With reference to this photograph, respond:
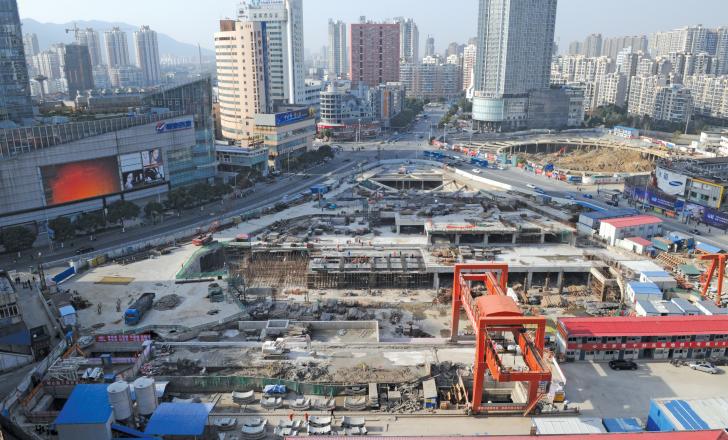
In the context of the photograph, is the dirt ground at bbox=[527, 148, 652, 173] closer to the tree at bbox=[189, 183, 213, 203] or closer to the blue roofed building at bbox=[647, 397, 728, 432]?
the tree at bbox=[189, 183, 213, 203]

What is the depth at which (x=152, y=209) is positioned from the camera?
50562 millimetres

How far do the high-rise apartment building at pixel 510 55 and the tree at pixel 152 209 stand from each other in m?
78.1

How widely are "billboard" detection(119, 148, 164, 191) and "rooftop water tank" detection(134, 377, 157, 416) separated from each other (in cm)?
3532

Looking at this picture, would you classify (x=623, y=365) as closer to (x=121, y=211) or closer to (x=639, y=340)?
(x=639, y=340)

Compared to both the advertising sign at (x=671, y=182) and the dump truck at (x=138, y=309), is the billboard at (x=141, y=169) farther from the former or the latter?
the advertising sign at (x=671, y=182)

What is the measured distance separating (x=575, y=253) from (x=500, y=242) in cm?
Result: 626

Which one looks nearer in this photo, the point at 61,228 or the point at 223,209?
the point at 61,228

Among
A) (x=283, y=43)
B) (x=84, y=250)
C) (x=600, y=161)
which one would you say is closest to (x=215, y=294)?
(x=84, y=250)

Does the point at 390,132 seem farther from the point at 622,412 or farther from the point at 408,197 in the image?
the point at 622,412

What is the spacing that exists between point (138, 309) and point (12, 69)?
41.7m

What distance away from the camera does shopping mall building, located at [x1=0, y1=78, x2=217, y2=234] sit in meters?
43.9

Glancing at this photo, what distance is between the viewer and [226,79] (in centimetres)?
8962

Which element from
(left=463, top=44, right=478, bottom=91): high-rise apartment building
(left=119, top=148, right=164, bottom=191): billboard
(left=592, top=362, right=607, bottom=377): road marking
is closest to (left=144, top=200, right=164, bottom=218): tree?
(left=119, top=148, right=164, bottom=191): billboard

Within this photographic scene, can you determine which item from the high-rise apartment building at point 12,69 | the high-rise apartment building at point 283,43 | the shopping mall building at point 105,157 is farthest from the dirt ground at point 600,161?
the high-rise apartment building at point 12,69
